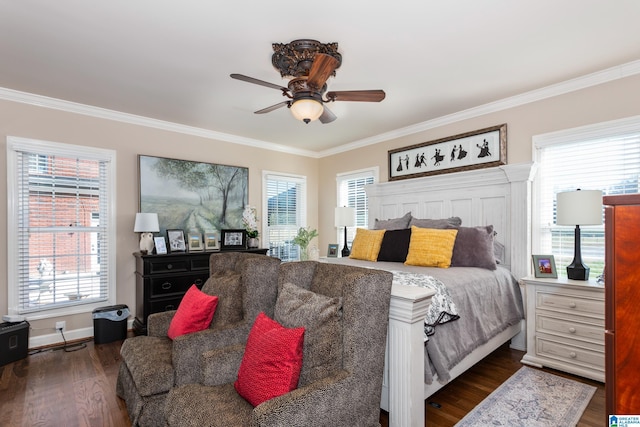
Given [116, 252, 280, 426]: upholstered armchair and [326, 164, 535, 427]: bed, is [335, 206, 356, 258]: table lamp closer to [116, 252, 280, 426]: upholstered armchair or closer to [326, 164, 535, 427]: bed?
[326, 164, 535, 427]: bed

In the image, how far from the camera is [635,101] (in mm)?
2711

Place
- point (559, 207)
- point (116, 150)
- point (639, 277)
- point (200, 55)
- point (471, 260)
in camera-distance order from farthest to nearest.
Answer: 1. point (116, 150)
2. point (471, 260)
3. point (559, 207)
4. point (200, 55)
5. point (639, 277)

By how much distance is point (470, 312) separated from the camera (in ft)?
7.79

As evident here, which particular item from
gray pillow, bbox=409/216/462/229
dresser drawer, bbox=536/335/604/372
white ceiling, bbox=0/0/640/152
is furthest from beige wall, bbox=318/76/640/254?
dresser drawer, bbox=536/335/604/372

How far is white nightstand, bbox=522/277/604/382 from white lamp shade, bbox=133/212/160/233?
4000 mm

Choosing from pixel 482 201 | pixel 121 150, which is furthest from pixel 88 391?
pixel 482 201

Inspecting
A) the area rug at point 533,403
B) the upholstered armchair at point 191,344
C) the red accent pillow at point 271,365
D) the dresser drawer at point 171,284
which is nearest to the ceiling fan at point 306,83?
the upholstered armchair at point 191,344

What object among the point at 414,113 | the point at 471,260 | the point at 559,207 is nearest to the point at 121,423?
the point at 471,260

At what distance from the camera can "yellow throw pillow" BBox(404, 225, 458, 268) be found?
9.89 feet

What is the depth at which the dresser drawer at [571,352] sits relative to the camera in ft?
8.21

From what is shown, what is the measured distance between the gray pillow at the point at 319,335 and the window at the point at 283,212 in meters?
3.74

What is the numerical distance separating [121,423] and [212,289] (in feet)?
3.24

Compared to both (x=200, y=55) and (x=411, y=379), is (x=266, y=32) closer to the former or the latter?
(x=200, y=55)

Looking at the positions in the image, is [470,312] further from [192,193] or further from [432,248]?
[192,193]
